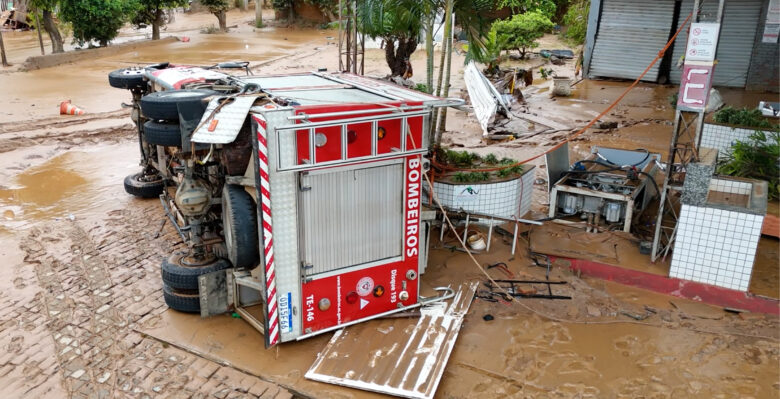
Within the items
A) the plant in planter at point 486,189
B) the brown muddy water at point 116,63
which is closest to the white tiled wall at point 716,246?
the plant in planter at point 486,189

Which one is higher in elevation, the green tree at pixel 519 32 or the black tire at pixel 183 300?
the green tree at pixel 519 32

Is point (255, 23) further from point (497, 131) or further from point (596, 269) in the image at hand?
point (596, 269)

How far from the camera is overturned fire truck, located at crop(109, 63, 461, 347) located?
5582mm

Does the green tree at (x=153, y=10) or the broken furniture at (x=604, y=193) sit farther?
the green tree at (x=153, y=10)

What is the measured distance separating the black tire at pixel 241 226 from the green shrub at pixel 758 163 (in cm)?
762

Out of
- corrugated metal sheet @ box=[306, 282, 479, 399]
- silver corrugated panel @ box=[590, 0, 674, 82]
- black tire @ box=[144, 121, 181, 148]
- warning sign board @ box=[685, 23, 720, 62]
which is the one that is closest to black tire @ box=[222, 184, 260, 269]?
black tire @ box=[144, 121, 181, 148]

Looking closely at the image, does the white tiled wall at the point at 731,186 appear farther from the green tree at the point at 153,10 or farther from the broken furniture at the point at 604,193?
the green tree at the point at 153,10

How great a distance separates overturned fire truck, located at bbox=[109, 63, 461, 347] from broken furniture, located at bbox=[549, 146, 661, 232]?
10.1ft

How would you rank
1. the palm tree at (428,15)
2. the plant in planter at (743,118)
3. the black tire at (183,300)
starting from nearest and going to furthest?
the black tire at (183,300), the palm tree at (428,15), the plant in planter at (743,118)

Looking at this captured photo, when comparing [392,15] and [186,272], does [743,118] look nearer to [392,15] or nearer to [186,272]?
[392,15]

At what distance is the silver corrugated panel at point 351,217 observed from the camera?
19.1 feet

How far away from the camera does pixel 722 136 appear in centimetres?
1106

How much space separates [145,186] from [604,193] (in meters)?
7.99

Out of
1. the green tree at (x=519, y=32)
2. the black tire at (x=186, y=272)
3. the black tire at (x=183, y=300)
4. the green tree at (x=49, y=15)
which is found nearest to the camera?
the black tire at (x=186, y=272)
